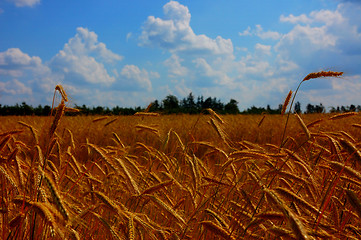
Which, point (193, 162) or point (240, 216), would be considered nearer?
point (240, 216)

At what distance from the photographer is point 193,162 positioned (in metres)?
1.88

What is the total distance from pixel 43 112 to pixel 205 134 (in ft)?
61.1

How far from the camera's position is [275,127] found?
758cm

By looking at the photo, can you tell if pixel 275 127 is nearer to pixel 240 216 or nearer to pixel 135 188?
pixel 240 216

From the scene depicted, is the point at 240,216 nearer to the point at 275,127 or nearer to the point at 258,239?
the point at 258,239

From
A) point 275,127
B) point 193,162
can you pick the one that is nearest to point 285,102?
point 193,162

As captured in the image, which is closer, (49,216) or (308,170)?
(49,216)

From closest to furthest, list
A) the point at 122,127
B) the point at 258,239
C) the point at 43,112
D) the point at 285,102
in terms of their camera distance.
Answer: the point at 258,239 < the point at 285,102 < the point at 122,127 < the point at 43,112

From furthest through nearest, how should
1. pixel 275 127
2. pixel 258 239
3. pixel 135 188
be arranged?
pixel 275 127 → pixel 258 239 → pixel 135 188

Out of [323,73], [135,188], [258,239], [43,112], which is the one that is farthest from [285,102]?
[43,112]

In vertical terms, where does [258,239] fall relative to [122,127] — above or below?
below

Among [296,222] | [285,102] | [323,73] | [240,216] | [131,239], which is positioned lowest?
[240,216]

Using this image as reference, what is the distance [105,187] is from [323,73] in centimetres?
200

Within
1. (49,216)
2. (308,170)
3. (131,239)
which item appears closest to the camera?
(49,216)
